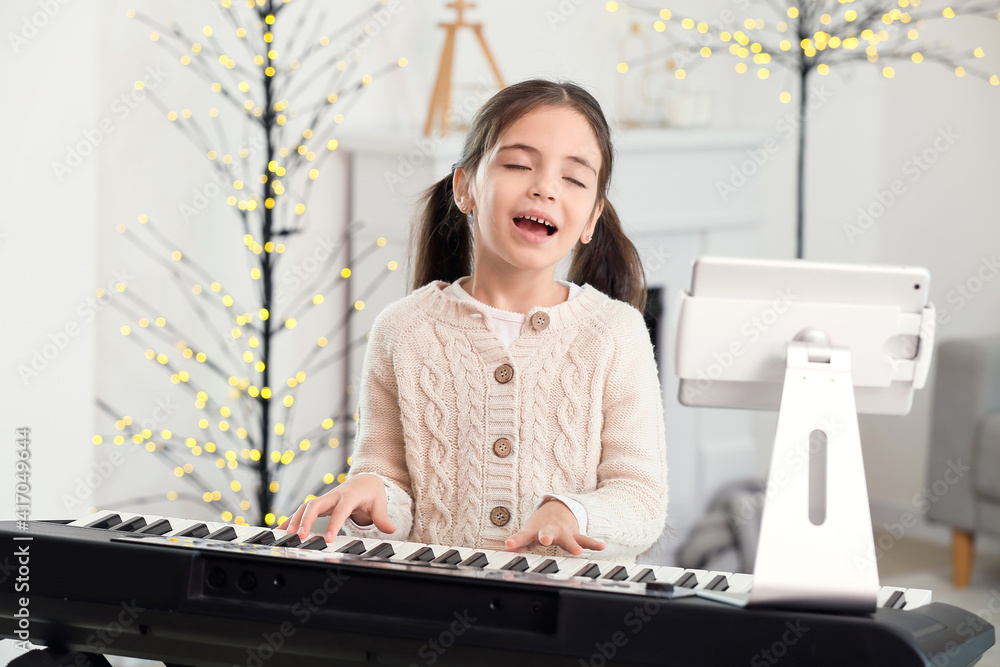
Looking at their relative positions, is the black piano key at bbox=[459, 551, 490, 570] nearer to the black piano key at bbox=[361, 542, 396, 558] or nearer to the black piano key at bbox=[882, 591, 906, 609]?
the black piano key at bbox=[361, 542, 396, 558]

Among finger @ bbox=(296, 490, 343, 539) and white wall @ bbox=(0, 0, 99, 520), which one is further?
white wall @ bbox=(0, 0, 99, 520)

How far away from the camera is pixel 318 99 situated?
3.05m

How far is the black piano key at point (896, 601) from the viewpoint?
940mm

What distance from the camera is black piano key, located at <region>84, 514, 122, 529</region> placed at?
1.07m

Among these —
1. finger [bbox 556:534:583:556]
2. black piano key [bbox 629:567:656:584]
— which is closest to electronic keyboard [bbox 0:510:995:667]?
black piano key [bbox 629:567:656:584]

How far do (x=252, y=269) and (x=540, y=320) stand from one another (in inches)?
58.3

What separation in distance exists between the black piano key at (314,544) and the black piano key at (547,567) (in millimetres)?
214

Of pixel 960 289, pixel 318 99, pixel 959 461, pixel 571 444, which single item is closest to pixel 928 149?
pixel 960 289

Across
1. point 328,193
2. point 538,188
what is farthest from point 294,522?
point 328,193

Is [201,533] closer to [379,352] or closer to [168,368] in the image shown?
[379,352]

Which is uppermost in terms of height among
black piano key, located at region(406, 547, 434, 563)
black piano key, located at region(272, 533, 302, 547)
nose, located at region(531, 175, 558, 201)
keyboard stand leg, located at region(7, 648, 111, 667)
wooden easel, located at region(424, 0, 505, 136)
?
wooden easel, located at region(424, 0, 505, 136)

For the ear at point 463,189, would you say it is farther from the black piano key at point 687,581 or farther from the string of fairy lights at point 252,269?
the string of fairy lights at point 252,269

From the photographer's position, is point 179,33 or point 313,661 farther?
point 179,33

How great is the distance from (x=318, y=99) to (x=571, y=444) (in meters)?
1.95
